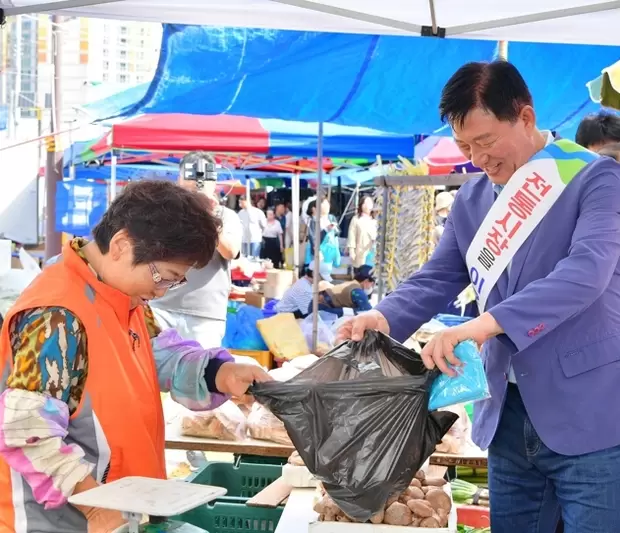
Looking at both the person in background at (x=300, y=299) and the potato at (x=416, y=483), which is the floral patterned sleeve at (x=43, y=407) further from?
the person in background at (x=300, y=299)

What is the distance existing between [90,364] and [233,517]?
1.30 meters

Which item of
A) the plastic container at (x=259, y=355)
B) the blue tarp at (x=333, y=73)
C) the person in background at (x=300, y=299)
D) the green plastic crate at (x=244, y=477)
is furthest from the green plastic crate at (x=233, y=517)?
the person in background at (x=300, y=299)

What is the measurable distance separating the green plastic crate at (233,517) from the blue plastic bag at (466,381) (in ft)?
3.97

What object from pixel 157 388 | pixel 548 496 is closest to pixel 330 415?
pixel 157 388

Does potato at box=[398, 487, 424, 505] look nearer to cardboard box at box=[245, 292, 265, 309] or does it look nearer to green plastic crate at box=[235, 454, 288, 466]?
green plastic crate at box=[235, 454, 288, 466]

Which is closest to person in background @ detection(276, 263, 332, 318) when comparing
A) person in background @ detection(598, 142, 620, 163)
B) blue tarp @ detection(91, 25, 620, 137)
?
blue tarp @ detection(91, 25, 620, 137)

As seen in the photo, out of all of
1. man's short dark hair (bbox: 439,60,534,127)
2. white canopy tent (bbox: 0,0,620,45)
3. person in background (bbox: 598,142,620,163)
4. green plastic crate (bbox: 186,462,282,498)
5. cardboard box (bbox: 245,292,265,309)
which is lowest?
cardboard box (bbox: 245,292,265,309)

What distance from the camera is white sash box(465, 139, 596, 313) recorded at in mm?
2273

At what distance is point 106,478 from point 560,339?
3.83ft

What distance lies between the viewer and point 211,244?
215 cm

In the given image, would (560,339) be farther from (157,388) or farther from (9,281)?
(9,281)

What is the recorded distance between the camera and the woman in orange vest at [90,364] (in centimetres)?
193

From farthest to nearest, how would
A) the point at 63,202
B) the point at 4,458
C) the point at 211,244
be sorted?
the point at 63,202 → the point at 211,244 → the point at 4,458

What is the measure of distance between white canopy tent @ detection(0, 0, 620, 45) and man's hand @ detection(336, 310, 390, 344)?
5.38 ft
